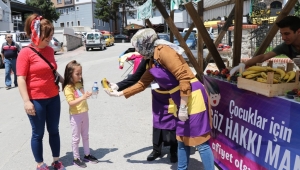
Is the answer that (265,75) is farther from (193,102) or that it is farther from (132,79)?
(132,79)

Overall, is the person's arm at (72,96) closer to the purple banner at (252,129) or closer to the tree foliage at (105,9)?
the purple banner at (252,129)

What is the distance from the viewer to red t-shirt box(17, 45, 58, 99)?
2.97 metres

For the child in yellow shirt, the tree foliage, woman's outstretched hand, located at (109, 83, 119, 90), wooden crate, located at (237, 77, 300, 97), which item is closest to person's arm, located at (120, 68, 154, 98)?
woman's outstretched hand, located at (109, 83, 119, 90)

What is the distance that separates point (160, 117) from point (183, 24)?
2267 inches

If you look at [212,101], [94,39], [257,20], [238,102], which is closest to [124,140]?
[212,101]

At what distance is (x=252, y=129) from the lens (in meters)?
2.77

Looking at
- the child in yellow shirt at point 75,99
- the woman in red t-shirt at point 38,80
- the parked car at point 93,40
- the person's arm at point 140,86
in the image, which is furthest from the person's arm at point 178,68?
the parked car at point 93,40

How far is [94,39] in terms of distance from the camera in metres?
27.8

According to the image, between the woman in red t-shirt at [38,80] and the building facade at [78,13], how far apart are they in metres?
62.5

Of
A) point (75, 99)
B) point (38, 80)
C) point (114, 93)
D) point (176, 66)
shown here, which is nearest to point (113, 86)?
point (114, 93)

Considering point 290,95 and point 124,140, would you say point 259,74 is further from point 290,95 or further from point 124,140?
point 124,140

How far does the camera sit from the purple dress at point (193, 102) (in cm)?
267

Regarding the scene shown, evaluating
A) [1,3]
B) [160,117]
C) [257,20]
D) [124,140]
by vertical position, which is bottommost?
[124,140]

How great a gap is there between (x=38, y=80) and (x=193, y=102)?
1.66 m
